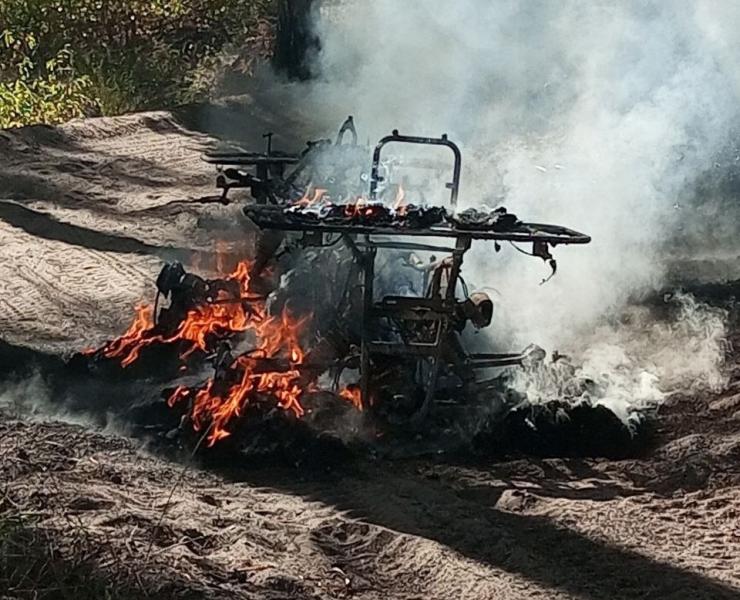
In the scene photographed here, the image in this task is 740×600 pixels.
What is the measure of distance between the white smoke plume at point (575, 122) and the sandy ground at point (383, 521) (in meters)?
1.00

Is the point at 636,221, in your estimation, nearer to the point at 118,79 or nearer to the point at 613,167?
the point at 613,167

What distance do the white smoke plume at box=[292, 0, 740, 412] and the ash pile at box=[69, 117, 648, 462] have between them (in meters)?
0.89

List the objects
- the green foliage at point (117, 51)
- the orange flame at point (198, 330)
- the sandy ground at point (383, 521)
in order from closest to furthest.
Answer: the sandy ground at point (383, 521) < the orange flame at point (198, 330) < the green foliage at point (117, 51)

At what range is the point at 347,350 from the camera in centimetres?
652

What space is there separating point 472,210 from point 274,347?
1.43 m

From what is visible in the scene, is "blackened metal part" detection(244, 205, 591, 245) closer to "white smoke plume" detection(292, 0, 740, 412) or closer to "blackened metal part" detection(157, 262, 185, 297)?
"white smoke plume" detection(292, 0, 740, 412)

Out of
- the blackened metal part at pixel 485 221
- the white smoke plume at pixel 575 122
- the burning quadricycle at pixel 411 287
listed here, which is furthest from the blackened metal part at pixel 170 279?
the white smoke plume at pixel 575 122

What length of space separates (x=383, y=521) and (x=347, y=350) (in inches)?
57.1

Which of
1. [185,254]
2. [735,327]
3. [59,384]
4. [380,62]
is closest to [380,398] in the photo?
[59,384]

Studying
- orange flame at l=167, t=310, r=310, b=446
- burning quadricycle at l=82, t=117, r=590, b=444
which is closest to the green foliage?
burning quadricycle at l=82, t=117, r=590, b=444

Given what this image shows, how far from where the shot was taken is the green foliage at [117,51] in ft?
51.4

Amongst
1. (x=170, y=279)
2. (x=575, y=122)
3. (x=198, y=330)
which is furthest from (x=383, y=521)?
(x=575, y=122)

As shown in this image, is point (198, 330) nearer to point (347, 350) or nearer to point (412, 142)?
point (347, 350)

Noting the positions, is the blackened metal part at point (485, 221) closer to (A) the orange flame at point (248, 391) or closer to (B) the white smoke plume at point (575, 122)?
(A) the orange flame at point (248, 391)
